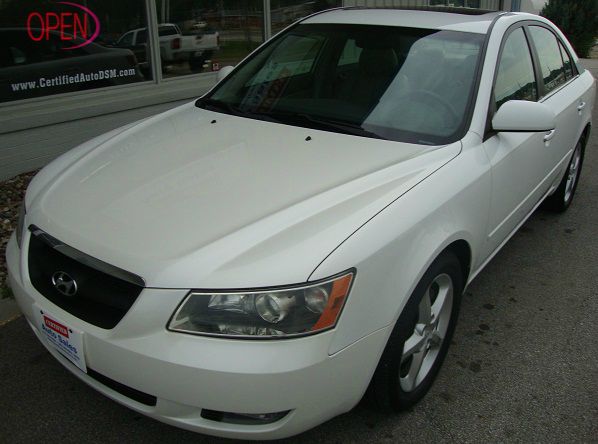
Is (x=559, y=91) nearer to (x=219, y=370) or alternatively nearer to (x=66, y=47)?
(x=219, y=370)

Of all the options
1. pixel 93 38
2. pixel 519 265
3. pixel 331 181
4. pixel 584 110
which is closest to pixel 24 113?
pixel 93 38

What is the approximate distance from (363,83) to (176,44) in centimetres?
389

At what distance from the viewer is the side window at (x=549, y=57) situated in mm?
3832

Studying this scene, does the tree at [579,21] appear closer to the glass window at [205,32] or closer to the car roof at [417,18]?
the glass window at [205,32]

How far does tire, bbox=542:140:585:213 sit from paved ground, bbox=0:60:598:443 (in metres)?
1.11

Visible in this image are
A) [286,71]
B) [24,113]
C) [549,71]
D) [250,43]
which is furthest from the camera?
[250,43]

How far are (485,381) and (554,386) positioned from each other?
319 mm

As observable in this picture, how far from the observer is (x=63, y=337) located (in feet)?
6.88

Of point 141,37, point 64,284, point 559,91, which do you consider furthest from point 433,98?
point 141,37

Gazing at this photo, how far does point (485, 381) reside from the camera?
278 centimetres

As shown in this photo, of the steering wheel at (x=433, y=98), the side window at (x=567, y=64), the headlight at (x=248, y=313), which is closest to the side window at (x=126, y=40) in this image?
the steering wheel at (x=433, y=98)

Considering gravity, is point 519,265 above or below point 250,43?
below

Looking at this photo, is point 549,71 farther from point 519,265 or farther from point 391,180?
point 391,180

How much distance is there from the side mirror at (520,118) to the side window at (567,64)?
181 centimetres
